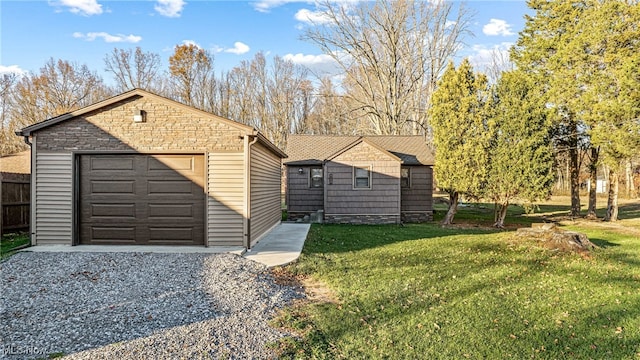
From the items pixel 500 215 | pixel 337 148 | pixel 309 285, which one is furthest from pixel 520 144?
pixel 309 285

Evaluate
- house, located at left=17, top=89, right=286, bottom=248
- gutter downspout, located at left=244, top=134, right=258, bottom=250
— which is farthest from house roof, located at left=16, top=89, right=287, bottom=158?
gutter downspout, located at left=244, top=134, right=258, bottom=250

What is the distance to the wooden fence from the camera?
9.38 meters

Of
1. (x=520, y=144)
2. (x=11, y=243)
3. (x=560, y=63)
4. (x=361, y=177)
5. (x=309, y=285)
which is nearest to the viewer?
(x=309, y=285)

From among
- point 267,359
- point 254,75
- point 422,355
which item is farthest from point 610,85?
point 254,75

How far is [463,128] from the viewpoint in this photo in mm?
13305

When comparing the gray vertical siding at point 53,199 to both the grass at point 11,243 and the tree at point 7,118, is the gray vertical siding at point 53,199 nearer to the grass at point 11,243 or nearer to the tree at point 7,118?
the grass at point 11,243

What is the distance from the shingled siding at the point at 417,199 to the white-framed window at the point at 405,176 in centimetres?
9

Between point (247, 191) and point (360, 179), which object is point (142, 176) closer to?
point (247, 191)

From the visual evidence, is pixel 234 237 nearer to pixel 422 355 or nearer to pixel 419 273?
pixel 419 273

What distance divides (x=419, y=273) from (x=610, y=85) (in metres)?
13.3

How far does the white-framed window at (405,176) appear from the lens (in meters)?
15.2

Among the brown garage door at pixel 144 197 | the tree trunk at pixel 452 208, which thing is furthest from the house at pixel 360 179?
the brown garage door at pixel 144 197

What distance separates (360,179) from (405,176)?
2.65 m

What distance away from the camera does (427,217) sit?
597 inches
